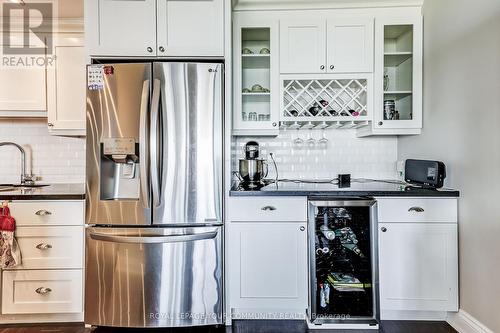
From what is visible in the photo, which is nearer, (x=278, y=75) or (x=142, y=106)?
(x=142, y=106)

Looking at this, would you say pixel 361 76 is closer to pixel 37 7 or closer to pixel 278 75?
pixel 278 75

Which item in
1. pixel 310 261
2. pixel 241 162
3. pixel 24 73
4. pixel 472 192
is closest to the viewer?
pixel 472 192

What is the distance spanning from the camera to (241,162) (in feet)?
7.16

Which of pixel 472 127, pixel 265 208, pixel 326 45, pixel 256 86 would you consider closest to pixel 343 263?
pixel 265 208

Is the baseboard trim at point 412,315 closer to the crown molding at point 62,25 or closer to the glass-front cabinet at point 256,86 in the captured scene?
the glass-front cabinet at point 256,86

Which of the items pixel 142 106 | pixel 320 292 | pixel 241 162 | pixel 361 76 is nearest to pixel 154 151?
pixel 142 106

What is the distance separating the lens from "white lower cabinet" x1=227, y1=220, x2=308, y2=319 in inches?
76.0

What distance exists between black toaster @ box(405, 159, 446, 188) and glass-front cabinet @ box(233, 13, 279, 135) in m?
1.07

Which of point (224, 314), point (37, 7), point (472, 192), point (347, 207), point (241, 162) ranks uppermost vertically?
point (37, 7)

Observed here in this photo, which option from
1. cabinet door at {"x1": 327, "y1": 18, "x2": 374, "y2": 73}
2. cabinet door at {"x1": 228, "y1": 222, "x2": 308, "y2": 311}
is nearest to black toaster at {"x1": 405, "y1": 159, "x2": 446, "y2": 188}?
cabinet door at {"x1": 327, "y1": 18, "x2": 374, "y2": 73}

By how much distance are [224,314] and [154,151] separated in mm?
1160

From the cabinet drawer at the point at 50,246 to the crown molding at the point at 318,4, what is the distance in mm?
2079

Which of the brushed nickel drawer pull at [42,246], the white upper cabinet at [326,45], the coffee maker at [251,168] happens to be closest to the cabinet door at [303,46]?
the white upper cabinet at [326,45]

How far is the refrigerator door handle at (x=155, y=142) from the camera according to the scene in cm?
180
